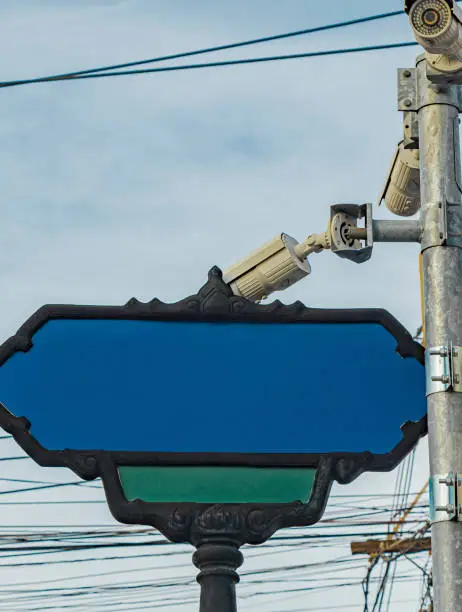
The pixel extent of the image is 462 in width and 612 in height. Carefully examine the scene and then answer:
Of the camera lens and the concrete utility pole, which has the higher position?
the camera lens

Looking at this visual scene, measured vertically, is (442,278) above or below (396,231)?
below

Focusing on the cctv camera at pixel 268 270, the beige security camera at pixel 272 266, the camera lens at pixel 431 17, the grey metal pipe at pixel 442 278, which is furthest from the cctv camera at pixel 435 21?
the cctv camera at pixel 268 270

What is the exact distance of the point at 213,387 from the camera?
4.93 meters

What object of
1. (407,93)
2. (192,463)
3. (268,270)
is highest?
(407,93)

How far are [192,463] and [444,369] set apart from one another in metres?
1.04

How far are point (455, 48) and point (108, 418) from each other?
1997mm

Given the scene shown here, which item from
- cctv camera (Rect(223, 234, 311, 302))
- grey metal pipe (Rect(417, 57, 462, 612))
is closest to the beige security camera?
cctv camera (Rect(223, 234, 311, 302))

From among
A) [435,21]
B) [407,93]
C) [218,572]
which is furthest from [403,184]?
[218,572]

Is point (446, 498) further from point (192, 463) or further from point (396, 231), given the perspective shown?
point (396, 231)

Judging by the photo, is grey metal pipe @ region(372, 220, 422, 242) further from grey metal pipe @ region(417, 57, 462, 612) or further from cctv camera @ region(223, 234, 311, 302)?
cctv camera @ region(223, 234, 311, 302)

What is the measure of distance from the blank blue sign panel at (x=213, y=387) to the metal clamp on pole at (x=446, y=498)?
0.31m

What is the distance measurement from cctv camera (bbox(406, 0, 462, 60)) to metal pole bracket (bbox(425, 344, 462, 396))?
1.19 m

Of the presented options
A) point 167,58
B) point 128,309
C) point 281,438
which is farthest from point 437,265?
point 167,58

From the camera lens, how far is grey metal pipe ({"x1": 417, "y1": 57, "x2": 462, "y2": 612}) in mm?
4621
